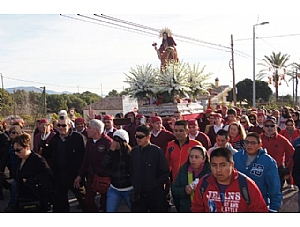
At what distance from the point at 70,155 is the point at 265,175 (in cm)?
303

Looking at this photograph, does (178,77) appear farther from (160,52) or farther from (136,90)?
(160,52)

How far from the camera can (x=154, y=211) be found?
4.92 metres

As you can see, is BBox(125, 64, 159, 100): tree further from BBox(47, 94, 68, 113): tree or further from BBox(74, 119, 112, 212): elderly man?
BBox(47, 94, 68, 113): tree

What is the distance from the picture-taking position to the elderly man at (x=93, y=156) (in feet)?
19.3

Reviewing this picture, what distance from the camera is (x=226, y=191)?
3395 mm

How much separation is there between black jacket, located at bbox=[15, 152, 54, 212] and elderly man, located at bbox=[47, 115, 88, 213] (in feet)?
4.10

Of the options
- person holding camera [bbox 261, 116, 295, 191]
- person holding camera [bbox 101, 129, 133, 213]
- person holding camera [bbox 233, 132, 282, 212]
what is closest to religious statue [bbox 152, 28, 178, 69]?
person holding camera [bbox 261, 116, 295, 191]

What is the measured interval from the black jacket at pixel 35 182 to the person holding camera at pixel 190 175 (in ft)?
5.03

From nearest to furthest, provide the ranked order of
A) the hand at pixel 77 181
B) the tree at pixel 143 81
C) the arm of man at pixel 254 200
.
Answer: the arm of man at pixel 254 200
the hand at pixel 77 181
the tree at pixel 143 81

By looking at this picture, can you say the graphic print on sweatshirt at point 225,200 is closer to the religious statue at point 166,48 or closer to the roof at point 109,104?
the religious statue at point 166,48

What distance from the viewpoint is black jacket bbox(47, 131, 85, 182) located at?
5949 millimetres

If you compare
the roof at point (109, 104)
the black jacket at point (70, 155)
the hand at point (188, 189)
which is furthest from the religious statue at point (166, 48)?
the roof at point (109, 104)

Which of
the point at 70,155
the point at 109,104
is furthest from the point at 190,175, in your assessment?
the point at 109,104

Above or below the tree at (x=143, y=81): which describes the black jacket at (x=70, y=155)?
below
